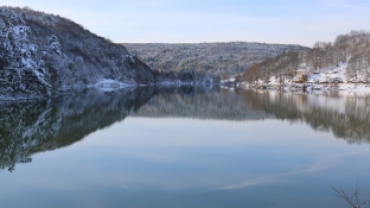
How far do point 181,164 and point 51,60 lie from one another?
5525cm

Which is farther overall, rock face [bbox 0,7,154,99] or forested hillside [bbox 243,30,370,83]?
forested hillside [bbox 243,30,370,83]

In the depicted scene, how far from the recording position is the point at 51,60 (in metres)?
62.6

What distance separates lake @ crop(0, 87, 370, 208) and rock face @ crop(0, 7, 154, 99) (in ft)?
61.6

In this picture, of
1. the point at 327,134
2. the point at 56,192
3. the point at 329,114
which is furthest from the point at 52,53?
the point at 56,192

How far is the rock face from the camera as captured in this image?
41.1m

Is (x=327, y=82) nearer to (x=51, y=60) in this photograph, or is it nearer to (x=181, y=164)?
(x=51, y=60)

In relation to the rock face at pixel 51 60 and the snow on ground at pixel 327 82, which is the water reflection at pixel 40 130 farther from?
the snow on ground at pixel 327 82

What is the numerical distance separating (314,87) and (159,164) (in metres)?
77.6

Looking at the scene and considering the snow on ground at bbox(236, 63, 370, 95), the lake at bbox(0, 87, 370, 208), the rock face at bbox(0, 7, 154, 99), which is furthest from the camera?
the snow on ground at bbox(236, 63, 370, 95)

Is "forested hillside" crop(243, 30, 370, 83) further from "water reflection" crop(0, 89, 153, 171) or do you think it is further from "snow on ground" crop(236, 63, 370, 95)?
"water reflection" crop(0, 89, 153, 171)

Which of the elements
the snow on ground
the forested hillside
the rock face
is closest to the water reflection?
the rock face

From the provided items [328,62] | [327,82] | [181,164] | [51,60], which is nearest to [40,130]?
[181,164]

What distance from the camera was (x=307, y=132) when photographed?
20641mm

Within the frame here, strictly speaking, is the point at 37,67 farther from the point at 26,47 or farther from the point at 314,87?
the point at 314,87
